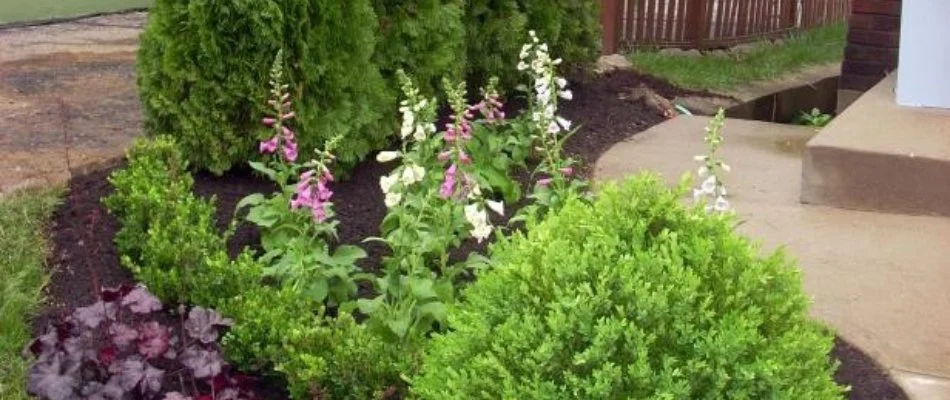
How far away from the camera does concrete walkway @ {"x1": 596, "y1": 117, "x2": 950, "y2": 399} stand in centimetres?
403

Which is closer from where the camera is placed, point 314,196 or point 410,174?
point 410,174

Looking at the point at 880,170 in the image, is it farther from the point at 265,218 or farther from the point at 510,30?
the point at 265,218

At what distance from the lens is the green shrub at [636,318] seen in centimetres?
247

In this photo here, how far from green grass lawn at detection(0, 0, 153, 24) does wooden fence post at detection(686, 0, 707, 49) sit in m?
4.19

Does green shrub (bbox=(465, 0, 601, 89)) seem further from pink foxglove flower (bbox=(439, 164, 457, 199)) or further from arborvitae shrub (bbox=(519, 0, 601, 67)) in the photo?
pink foxglove flower (bbox=(439, 164, 457, 199))

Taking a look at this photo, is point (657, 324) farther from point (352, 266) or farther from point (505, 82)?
point (505, 82)

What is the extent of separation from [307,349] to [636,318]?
1153mm

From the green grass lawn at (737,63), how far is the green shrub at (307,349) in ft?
17.4

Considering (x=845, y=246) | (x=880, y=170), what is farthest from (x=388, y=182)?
(x=880, y=170)

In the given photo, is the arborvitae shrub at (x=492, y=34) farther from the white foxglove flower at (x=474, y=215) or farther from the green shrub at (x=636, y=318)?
the green shrub at (x=636, y=318)

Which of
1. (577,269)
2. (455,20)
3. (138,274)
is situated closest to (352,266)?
(138,274)

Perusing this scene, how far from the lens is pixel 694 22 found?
10.4 meters

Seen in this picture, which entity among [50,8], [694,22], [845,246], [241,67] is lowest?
[845,246]

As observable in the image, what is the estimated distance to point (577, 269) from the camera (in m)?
2.52
